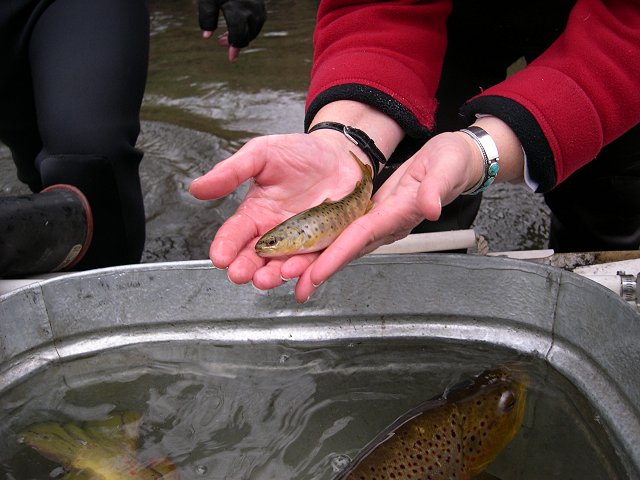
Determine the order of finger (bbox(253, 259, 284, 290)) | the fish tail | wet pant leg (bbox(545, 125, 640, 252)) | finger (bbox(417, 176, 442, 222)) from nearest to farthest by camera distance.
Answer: finger (bbox(417, 176, 442, 222)) → finger (bbox(253, 259, 284, 290)) → the fish tail → wet pant leg (bbox(545, 125, 640, 252))

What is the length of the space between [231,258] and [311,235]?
21 cm

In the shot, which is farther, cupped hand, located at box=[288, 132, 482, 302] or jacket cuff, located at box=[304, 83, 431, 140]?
jacket cuff, located at box=[304, 83, 431, 140]

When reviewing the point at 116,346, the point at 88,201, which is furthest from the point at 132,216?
the point at 116,346

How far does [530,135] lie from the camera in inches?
69.4

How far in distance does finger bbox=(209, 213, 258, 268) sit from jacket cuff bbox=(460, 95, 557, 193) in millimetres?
720

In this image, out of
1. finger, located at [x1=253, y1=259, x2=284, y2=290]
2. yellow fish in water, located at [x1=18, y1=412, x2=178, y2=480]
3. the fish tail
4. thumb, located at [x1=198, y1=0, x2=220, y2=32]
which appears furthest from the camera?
thumb, located at [x1=198, y1=0, x2=220, y2=32]

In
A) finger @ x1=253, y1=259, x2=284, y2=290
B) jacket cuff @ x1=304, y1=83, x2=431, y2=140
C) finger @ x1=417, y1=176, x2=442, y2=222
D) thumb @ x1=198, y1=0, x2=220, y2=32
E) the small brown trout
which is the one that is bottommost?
thumb @ x1=198, y1=0, x2=220, y2=32

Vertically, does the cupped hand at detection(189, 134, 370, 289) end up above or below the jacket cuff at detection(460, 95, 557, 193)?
below

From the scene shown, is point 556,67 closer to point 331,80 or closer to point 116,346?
point 331,80

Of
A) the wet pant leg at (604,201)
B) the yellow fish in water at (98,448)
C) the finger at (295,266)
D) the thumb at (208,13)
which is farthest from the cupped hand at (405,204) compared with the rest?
the thumb at (208,13)

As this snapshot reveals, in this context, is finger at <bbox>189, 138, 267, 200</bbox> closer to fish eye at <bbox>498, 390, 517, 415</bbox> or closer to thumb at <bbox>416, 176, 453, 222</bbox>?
thumb at <bbox>416, 176, 453, 222</bbox>

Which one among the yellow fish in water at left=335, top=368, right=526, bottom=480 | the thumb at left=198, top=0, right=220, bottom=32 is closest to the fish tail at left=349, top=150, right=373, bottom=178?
the yellow fish in water at left=335, top=368, right=526, bottom=480

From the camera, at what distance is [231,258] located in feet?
5.29

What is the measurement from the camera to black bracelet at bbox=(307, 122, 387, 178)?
6.56 feet
